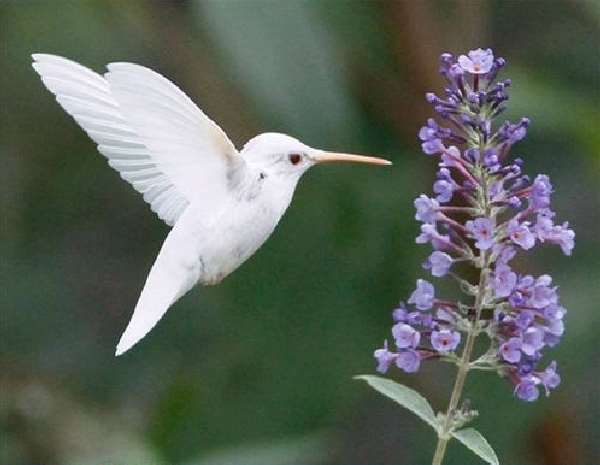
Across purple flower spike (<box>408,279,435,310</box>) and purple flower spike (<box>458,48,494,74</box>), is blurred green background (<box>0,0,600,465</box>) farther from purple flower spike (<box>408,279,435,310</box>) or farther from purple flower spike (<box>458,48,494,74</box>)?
purple flower spike (<box>458,48,494,74</box>)

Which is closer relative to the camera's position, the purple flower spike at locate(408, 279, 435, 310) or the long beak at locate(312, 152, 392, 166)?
the purple flower spike at locate(408, 279, 435, 310)

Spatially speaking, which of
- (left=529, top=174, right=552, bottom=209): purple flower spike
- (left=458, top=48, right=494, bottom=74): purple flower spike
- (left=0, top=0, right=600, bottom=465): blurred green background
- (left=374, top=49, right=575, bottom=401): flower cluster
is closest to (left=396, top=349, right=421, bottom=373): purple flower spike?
(left=374, top=49, right=575, bottom=401): flower cluster

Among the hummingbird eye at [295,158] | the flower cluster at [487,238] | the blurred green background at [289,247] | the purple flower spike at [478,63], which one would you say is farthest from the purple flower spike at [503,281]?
the blurred green background at [289,247]

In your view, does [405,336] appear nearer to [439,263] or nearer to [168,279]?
[439,263]

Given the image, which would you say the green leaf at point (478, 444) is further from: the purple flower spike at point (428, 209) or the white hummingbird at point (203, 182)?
the white hummingbird at point (203, 182)

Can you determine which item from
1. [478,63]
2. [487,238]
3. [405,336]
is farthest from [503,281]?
[478,63]

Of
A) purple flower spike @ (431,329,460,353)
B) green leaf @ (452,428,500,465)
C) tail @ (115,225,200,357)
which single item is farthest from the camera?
tail @ (115,225,200,357)

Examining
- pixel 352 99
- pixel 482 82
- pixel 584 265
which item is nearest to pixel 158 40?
pixel 352 99
